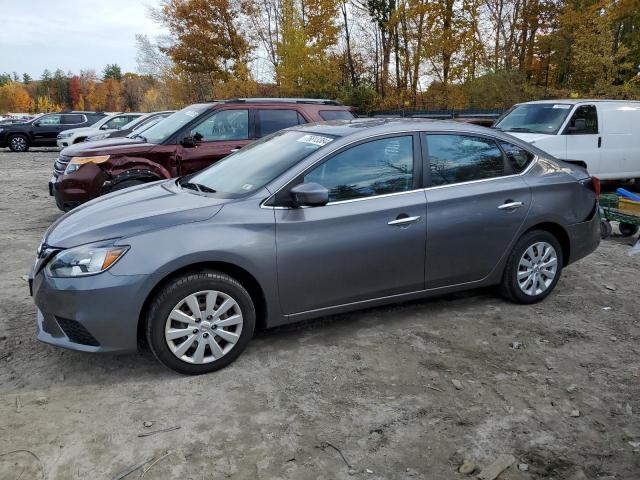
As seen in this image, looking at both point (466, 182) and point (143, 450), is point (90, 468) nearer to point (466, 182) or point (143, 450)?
point (143, 450)

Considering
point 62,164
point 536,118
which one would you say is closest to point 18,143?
point 62,164

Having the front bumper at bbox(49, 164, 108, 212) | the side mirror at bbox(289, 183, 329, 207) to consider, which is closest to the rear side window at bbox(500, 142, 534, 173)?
the side mirror at bbox(289, 183, 329, 207)

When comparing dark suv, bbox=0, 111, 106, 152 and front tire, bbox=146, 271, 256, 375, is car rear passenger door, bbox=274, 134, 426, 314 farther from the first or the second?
dark suv, bbox=0, 111, 106, 152

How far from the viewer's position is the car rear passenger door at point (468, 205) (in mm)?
4316

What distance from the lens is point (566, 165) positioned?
16.9ft

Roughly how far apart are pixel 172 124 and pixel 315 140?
166 inches

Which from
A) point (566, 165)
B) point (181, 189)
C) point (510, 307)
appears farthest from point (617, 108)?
point (181, 189)

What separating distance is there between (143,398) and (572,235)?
12.6 feet

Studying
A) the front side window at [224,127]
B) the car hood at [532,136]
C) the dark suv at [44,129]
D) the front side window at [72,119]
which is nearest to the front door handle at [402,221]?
the front side window at [224,127]

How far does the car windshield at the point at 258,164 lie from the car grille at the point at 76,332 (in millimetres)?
1326

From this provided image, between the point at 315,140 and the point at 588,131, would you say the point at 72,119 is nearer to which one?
the point at 588,131

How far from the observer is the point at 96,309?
3.35 meters

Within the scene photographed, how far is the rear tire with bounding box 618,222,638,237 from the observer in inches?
295

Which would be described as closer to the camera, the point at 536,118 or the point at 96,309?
the point at 96,309
